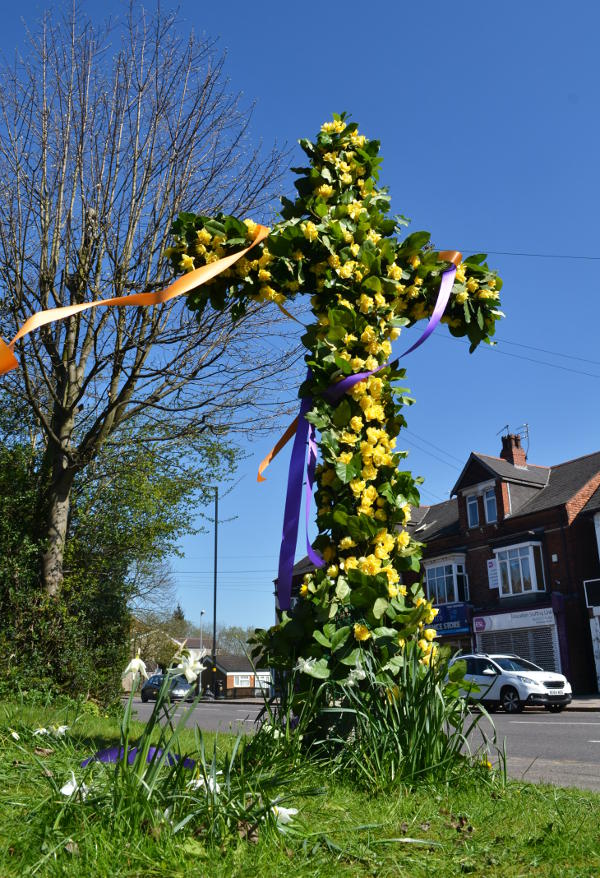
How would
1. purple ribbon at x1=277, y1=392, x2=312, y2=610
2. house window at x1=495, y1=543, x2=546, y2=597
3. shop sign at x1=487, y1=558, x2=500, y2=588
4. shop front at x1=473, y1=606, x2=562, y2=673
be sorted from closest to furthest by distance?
purple ribbon at x1=277, y1=392, x2=312, y2=610 → shop front at x1=473, y1=606, x2=562, y2=673 → house window at x1=495, y1=543, x2=546, y2=597 → shop sign at x1=487, y1=558, x2=500, y2=588

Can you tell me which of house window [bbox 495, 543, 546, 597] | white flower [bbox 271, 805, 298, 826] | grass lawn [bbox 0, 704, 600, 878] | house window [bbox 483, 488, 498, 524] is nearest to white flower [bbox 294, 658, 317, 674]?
grass lawn [bbox 0, 704, 600, 878]

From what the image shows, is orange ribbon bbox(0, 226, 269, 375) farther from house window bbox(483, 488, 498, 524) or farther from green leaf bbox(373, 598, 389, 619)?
house window bbox(483, 488, 498, 524)

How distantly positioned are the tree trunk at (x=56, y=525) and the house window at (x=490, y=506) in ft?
79.5

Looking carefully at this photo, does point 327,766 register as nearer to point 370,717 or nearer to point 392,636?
point 370,717

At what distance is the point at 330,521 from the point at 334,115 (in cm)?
325

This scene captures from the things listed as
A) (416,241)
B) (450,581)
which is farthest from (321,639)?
(450,581)

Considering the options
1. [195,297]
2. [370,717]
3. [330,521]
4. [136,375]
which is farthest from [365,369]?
[136,375]

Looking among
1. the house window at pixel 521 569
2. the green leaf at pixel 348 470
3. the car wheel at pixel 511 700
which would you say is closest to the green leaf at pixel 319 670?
the green leaf at pixel 348 470

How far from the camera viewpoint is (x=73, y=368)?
10.8 metres

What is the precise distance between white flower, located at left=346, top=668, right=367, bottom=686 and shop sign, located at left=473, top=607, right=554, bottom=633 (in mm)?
26058

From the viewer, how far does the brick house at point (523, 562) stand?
27328 mm

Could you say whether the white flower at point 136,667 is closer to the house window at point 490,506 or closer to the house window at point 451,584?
the house window at point 490,506

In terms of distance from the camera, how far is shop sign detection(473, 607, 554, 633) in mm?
27969

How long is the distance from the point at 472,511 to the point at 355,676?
100ft
